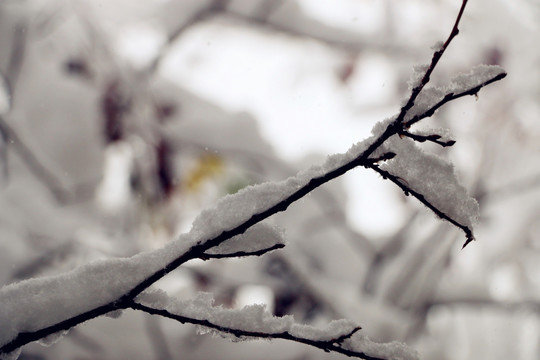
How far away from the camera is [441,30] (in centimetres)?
212

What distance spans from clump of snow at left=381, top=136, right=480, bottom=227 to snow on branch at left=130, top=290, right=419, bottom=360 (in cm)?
13

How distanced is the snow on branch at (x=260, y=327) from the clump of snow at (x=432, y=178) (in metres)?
0.13

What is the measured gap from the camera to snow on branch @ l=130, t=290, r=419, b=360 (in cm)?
40

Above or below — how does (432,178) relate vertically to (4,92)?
below

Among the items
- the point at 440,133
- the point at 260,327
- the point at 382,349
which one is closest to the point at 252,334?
the point at 260,327

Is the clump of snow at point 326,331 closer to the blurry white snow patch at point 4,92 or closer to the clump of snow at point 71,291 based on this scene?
the clump of snow at point 71,291

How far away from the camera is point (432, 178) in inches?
16.1

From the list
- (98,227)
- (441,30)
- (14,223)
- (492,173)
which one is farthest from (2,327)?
(492,173)

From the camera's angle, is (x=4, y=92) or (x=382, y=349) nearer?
(x=382, y=349)

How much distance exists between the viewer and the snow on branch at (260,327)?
1.31 feet

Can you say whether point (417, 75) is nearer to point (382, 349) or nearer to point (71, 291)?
point (382, 349)

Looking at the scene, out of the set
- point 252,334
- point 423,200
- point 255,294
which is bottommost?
point 252,334

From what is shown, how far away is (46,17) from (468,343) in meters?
2.25

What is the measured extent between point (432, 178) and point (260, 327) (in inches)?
7.7
